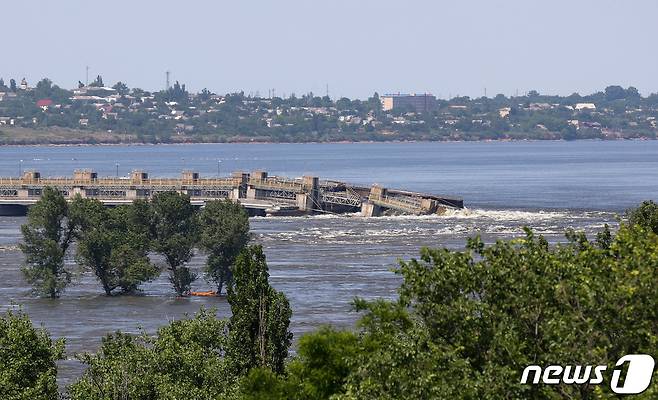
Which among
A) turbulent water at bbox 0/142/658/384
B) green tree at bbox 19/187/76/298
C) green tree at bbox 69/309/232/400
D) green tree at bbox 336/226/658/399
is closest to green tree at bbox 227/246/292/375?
green tree at bbox 69/309/232/400

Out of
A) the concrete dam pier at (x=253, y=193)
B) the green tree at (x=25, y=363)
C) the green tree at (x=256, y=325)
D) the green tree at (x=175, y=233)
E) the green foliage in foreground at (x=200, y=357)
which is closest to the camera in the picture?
the green tree at (x=25, y=363)

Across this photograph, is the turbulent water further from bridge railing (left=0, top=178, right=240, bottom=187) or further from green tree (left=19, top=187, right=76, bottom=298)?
bridge railing (left=0, top=178, right=240, bottom=187)

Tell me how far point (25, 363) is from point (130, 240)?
33668mm

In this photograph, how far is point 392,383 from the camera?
25.2 meters

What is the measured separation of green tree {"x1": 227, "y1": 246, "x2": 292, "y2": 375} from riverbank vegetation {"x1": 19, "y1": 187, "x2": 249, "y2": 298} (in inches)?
1204

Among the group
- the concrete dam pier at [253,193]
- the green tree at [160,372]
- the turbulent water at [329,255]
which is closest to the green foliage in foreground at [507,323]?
the green tree at [160,372]

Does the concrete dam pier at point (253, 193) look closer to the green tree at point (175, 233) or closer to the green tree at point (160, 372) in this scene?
the green tree at point (175, 233)

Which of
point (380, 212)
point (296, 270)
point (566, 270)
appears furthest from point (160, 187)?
point (566, 270)

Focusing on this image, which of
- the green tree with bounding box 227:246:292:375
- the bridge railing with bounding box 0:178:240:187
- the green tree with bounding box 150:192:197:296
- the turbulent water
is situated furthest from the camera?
the bridge railing with bounding box 0:178:240:187

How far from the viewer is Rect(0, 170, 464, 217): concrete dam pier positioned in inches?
4707

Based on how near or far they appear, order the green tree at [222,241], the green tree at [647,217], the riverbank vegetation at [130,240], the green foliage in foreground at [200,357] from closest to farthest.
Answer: the green foliage in foreground at [200,357] < the green tree at [647,217] < the green tree at [222,241] < the riverbank vegetation at [130,240]

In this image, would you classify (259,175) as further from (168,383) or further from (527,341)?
(527,341)

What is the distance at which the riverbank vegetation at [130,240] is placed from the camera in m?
67.8

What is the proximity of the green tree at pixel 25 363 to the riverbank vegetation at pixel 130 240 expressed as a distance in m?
31.4
